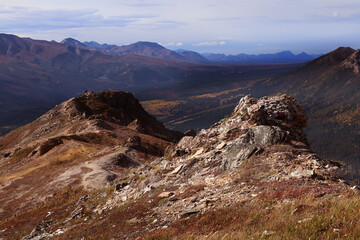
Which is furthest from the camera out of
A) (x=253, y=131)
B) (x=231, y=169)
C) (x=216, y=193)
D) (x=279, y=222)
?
(x=253, y=131)

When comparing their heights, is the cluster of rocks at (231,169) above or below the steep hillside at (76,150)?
above

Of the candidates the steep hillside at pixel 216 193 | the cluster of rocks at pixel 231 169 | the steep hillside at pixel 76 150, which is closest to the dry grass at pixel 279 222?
the steep hillside at pixel 216 193

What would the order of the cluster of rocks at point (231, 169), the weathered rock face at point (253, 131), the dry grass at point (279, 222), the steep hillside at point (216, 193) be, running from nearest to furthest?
the dry grass at point (279, 222)
the steep hillside at point (216, 193)
the cluster of rocks at point (231, 169)
the weathered rock face at point (253, 131)

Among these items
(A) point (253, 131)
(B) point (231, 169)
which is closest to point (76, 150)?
(A) point (253, 131)

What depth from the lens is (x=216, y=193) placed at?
531 inches

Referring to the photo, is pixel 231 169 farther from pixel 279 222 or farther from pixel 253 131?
pixel 279 222

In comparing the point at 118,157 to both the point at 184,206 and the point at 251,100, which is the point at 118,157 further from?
the point at 184,206

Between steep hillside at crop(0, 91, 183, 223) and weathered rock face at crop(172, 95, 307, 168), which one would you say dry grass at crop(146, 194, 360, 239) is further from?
steep hillside at crop(0, 91, 183, 223)

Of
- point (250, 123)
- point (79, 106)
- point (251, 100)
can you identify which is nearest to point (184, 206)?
point (250, 123)

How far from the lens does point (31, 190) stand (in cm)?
3262

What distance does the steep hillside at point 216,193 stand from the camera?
8.27 meters

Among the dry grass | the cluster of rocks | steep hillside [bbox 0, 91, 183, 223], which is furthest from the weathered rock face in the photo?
steep hillside [bbox 0, 91, 183, 223]

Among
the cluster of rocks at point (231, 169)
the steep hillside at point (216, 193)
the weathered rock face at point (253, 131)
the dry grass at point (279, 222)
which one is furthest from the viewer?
the weathered rock face at point (253, 131)

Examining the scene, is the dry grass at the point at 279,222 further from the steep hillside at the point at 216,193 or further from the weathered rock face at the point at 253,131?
the weathered rock face at the point at 253,131
